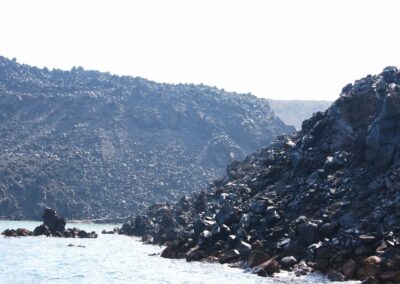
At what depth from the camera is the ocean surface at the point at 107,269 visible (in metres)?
45.7

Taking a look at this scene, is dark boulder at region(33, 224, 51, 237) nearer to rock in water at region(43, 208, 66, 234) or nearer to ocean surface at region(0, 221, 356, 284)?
rock in water at region(43, 208, 66, 234)

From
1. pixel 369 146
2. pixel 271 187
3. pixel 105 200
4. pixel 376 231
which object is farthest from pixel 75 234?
pixel 105 200

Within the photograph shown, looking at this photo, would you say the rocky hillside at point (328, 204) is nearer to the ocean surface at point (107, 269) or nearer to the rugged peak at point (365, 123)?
the rugged peak at point (365, 123)

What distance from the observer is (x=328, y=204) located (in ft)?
190

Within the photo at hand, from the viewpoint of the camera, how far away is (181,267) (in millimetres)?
54938

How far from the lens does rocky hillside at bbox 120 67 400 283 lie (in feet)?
150

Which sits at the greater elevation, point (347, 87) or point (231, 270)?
point (347, 87)

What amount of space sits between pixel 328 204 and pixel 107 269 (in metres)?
20.7

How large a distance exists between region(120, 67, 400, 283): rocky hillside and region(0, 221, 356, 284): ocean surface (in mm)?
2396

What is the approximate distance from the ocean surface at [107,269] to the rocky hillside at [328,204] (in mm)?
2396

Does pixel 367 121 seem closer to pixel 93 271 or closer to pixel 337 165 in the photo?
pixel 337 165

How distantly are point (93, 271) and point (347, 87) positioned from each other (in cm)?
4417

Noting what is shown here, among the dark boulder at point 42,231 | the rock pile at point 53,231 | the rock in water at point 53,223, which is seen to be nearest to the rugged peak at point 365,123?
the rock pile at point 53,231

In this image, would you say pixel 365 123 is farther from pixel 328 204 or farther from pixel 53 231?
pixel 53 231
